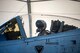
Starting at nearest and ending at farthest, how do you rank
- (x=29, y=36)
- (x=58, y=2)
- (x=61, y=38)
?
1. (x=61, y=38)
2. (x=29, y=36)
3. (x=58, y=2)

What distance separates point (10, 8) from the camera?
37.2ft

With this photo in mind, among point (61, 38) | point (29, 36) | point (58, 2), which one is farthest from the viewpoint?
point (58, 2)

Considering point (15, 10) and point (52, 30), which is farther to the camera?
point (15, 10)

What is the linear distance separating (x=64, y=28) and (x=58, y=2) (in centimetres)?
664

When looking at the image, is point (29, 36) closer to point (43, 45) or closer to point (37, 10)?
point (43, 45)

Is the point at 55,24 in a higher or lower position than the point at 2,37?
higher

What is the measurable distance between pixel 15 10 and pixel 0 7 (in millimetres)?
857

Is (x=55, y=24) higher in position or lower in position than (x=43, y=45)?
higher

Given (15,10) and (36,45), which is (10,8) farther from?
(36,45)

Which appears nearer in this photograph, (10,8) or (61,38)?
(61,38)

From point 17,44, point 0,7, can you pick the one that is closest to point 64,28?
point 17,44

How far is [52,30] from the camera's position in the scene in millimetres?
4645

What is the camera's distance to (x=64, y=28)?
4562mm

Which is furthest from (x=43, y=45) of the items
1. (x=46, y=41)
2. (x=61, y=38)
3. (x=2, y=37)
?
(x=2, y=37)
